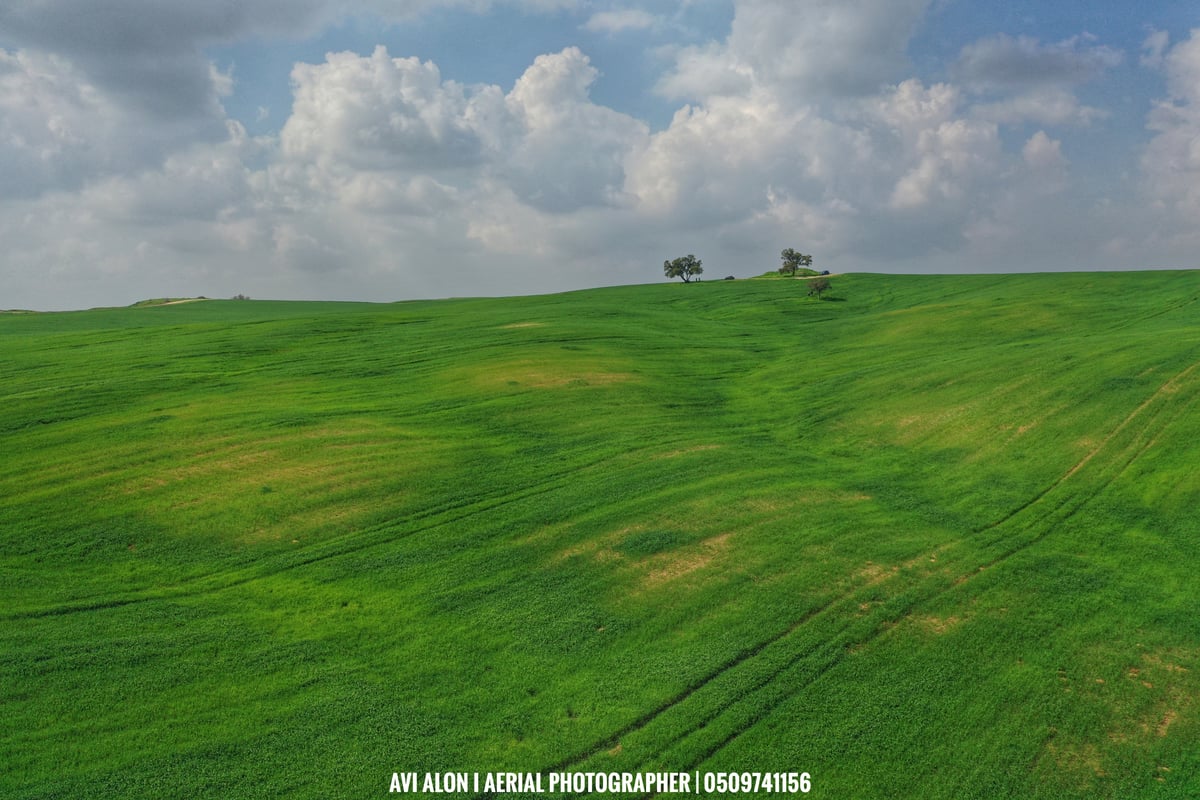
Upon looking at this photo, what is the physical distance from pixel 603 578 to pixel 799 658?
532 cm

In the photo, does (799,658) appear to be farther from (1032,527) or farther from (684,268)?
(684,268)

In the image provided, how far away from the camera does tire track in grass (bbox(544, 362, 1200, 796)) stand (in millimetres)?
12961

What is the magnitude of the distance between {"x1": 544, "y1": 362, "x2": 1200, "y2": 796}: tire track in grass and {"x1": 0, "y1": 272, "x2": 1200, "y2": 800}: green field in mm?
71

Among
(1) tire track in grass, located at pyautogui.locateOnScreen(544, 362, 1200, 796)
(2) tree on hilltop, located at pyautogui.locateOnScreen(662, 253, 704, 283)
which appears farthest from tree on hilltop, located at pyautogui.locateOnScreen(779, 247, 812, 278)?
(1) tire track in grass, located at pyautogui.locateOnScreen(544, 362, 1200, 796)

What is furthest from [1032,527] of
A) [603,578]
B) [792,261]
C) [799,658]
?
[792,261]

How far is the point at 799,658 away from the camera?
A: 49.8 feet

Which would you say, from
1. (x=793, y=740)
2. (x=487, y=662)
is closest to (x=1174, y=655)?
(x=793, y=740)

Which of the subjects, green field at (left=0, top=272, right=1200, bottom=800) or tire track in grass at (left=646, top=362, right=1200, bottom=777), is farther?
tire track in grass at (left=646, top=362, right=1200, bottom=777)

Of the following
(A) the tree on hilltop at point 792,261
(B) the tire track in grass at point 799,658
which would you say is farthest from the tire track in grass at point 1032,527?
Result: (A) the tree on hilltop at point 792,261

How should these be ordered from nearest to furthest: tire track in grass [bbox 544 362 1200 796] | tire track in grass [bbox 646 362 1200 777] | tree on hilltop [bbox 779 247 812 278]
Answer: tire track in grass [bbox 544 362 1200 796] → tire track in grass [bbox 646 362 1200 777] → tree on hilltop [bbox 779 247 812 278]

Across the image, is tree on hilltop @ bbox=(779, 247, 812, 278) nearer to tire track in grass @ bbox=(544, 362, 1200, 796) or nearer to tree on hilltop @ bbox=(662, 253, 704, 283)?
tree on hilltop @ bbox=(662, 253, 704, 283)

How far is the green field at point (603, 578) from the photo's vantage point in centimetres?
1277

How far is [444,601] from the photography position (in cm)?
1725

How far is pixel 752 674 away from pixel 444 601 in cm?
738
